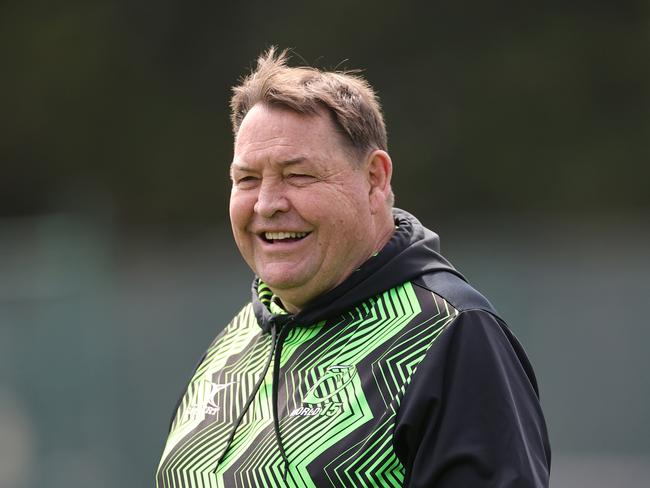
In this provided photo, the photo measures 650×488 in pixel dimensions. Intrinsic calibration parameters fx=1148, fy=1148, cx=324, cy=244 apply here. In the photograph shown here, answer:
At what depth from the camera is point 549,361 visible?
22.9 ft

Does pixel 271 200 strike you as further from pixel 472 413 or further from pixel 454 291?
pixel 472 413

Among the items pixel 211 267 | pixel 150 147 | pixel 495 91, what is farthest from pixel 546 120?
pixel 211 267

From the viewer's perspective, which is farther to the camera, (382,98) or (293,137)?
(382,98)

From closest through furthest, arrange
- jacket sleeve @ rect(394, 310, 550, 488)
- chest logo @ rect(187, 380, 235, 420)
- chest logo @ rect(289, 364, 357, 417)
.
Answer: jacket sleeve @ rect(394, 310, 550, 488), chest logo @ rect(289, 364, 357, 417), chest logo @ rect(187, 380, 235, 420)

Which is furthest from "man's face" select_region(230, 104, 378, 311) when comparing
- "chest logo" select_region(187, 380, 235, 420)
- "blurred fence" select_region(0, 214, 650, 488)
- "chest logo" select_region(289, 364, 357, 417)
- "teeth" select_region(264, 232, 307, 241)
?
"blurred fence" select_region(0, 214, 650, 488)

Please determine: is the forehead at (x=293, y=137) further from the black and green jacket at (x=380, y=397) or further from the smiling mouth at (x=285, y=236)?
the black and green jacket at (x=380, y=397)

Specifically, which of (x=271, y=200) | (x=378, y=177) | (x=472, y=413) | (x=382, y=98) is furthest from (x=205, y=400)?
(x=382, y=98)

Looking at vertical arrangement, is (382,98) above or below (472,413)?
below

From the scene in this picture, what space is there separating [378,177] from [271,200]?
11.3 inches

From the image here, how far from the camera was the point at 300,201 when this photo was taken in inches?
112

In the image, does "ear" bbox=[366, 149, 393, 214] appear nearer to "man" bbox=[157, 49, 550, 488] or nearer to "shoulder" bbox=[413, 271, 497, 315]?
"man" bbox=[157, 49, 550, 488]

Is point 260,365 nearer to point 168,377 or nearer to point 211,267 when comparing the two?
point 168,377

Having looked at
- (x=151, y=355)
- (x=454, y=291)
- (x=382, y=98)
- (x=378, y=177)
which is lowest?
(x=151, y=355)

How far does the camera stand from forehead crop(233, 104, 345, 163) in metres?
2.81
